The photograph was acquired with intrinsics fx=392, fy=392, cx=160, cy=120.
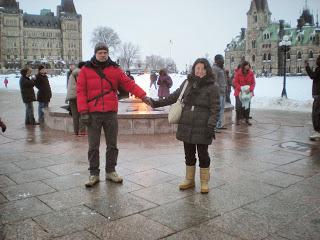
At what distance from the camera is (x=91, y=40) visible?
12488 cm

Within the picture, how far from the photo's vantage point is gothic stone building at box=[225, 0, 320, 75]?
98.6 m

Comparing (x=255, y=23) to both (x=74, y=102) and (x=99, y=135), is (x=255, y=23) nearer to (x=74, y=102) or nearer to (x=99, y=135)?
(x=74, y=102)

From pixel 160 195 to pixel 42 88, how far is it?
8639mm

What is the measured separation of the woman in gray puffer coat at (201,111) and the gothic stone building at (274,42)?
307 ft

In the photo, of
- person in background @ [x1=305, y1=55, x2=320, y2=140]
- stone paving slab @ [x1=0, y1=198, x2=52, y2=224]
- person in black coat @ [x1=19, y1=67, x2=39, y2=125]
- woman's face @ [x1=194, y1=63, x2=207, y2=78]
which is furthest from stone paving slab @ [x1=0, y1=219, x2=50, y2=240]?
person in black coat @ [x1=19, y1=67, x2=39, y2=125]

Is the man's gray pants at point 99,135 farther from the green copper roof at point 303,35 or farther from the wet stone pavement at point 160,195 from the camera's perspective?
the green copper roof at point 303,35

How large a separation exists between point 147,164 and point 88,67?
224 centimetres

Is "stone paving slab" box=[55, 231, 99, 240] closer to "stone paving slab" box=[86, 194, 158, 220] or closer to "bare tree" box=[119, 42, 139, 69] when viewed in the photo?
"stone paving slab" box=[86, 194, 158, 220]

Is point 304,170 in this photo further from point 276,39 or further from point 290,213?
point 276,39

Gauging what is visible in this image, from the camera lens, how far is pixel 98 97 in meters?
5.67

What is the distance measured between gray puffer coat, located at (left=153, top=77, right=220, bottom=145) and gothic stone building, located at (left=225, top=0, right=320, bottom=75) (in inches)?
3688

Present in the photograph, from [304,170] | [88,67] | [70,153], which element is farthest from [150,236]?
[70,153]

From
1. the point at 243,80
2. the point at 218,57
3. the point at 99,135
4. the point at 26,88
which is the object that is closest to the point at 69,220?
the point at 99,135

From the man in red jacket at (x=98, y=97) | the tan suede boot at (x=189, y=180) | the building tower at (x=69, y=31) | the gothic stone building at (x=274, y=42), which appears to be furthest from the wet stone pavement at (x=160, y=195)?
the building tower at (x=69, y=31)
